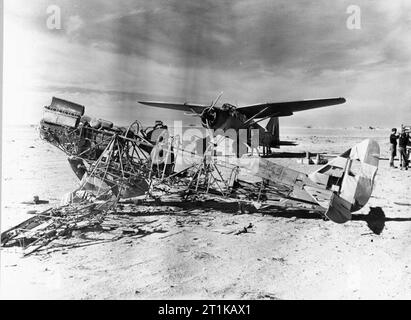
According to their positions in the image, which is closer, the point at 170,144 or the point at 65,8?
the point at 65,8

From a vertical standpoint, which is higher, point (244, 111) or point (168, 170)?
point (244, 111)

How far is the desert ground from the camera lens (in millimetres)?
4902

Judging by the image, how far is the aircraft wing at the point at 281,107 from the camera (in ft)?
54.4

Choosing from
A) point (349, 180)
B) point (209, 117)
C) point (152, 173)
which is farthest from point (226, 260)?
point (209, 117)

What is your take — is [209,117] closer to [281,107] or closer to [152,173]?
[281,107]

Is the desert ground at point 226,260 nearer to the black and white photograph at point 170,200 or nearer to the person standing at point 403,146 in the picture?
the black and white photograph at point 170,200

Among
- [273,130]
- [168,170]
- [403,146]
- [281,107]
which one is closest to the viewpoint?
[168,170]

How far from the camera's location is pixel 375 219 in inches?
310

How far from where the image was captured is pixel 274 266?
554cm

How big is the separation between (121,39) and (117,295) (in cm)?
568

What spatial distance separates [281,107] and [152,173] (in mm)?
11903

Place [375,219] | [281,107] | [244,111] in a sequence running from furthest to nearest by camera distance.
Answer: [244,111], [281,107], [375,219]

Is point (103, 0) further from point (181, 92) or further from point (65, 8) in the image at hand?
point (181, 92)
